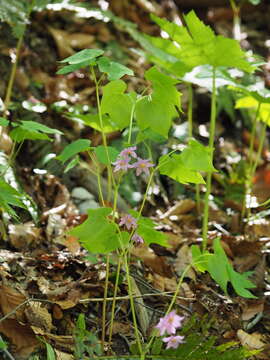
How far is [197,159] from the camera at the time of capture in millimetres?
1407

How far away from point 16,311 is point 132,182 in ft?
4.28

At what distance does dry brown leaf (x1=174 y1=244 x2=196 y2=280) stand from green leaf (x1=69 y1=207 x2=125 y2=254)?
810 millimetres

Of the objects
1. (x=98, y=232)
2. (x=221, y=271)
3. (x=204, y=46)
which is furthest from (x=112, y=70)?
(x=204, y=46)

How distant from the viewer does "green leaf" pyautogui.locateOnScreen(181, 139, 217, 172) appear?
1.39 m

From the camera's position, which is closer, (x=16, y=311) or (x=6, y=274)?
(x=16, y=311)

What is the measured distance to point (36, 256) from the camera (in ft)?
6.77

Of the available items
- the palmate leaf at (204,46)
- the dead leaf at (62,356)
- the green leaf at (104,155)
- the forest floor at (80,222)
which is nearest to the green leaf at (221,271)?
the forest floor at (80,222)

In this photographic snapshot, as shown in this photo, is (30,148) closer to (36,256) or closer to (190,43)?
(36,256)

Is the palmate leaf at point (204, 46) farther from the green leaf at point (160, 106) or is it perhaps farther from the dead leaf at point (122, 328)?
the dead leaf at point (122, 328)

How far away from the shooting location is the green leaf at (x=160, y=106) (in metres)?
1.46

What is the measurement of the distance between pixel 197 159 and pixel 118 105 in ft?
0.96

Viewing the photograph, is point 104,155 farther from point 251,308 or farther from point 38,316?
point 251,308

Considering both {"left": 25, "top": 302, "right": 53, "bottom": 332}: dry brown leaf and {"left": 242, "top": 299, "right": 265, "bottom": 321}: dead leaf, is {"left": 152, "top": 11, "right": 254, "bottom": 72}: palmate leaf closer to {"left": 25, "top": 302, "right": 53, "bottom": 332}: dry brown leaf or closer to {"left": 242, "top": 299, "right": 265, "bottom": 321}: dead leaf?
{"left": 242, "top": 299, "right": 265, "bottom": 321}: dead leaf

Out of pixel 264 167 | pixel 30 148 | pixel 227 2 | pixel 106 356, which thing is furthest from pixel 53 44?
pixel 106 356
